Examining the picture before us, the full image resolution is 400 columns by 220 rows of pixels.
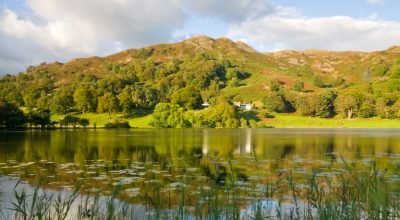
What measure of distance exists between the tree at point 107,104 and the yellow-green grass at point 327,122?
2517 inches

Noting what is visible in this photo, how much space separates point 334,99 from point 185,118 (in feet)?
245

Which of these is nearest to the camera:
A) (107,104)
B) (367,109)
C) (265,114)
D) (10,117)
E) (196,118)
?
(10,117)

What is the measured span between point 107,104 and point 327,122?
92832mm

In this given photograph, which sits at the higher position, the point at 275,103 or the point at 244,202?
the point at 275,103

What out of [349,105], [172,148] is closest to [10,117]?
[172,148]

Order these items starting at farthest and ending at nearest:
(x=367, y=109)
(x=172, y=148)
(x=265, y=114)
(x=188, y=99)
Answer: (x=188, y=99) < (x=265, y=114) < (x=367, y=109) < (x=172, y=148)

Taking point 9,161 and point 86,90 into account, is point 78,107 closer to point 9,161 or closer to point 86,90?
point 86,90

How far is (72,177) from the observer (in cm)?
2677

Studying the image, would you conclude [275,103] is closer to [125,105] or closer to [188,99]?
[188,99]

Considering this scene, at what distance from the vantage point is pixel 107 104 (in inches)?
6845

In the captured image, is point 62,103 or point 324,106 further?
point 324,106

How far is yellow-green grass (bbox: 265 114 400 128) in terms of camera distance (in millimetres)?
166125

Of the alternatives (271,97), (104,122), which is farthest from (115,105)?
(271,97)

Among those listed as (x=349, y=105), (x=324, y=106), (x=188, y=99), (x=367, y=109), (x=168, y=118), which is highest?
(x=188, y=99)
